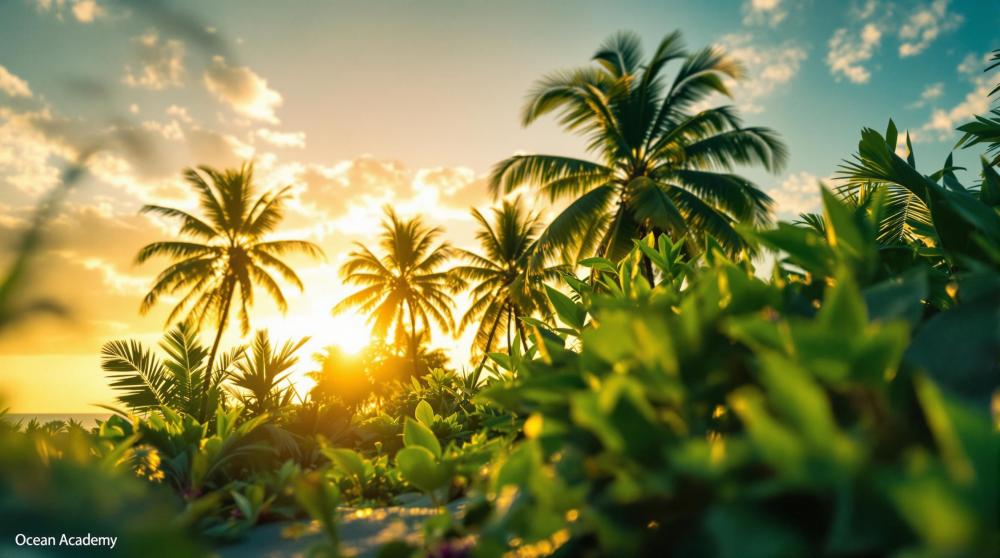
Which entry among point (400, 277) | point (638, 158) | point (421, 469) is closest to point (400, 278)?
point (400, 277)

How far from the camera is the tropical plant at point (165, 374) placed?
446 cm

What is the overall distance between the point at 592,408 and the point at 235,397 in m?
5.50

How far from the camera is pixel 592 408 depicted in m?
0.47

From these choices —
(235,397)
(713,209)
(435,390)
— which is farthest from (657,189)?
(235,397)

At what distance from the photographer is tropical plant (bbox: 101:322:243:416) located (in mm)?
4465

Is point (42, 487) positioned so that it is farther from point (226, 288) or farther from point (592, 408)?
point (226, 288)

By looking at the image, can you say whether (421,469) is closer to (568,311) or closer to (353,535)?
(353,535)

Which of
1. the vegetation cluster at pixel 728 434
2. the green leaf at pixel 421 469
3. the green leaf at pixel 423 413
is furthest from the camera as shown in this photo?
the green leaf at pixel 423 413

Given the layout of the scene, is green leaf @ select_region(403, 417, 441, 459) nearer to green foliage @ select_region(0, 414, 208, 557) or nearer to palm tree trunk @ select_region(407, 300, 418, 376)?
green foliage @ select_region(0, 414, 208, 557)

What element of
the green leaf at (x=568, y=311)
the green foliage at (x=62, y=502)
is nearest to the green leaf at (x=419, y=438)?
the green leaf at (x=568, y=311)

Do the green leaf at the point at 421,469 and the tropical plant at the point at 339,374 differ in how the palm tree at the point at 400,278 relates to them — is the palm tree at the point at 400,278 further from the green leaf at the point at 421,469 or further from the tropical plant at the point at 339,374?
the green leaf at the point at 421,469

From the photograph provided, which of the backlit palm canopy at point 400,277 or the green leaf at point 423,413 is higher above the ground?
the backlit palm canopy at point 400,277

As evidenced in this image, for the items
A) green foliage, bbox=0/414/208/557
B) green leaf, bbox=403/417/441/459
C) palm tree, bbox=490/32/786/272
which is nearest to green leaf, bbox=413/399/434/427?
green leaf, bbox=403/417/441/459

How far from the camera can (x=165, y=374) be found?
4.79m
